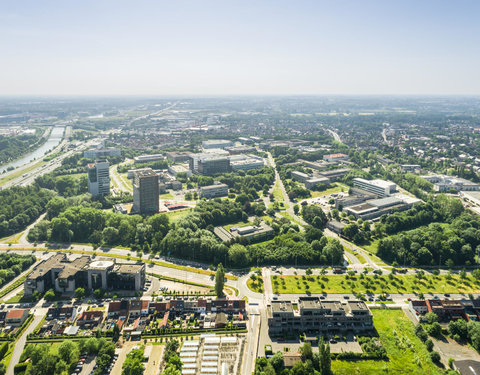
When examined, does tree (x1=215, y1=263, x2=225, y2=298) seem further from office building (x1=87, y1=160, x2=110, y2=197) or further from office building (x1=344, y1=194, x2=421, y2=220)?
office building (x1=87, y1=160, x2=110, y2=197)

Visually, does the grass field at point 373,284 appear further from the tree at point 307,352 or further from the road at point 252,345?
the tree at point 307,352

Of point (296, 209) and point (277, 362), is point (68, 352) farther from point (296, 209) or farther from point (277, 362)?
point (296, 209)

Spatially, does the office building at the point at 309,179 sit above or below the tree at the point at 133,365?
above

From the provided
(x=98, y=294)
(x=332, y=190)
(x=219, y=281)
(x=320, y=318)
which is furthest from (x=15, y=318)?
(x=332, y=190)

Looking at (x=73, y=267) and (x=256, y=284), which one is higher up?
(x=73, y=267)

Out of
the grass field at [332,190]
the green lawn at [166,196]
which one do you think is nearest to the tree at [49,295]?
the green lawn at [166,196]

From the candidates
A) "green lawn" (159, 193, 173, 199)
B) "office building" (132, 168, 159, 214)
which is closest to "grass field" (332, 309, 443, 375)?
"office building" (132, 168, 159, 214)
